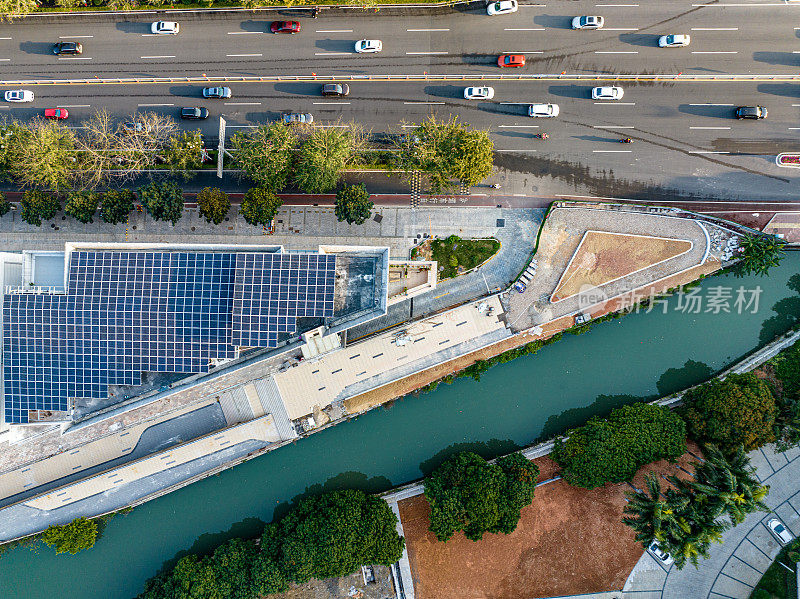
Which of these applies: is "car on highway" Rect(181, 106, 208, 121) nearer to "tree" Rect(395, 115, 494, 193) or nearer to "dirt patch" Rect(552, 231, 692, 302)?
"tree" Rect(395, 115, 494, 193)

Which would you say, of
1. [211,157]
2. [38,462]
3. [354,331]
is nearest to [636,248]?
[354,331]

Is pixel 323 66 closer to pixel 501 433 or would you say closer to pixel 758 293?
pixel 501 433

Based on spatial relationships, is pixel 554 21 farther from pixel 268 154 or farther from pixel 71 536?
pixel 71 536

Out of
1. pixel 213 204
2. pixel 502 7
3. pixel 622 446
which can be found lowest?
pixel 622 446

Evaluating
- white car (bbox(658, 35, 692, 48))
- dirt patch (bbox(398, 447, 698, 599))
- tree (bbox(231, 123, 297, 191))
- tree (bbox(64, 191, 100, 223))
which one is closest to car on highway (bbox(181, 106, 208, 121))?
tree (bbox(231, 123, 297, 191))

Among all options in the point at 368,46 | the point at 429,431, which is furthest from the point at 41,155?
the point at 429,431

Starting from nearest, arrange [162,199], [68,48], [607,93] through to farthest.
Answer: [162,199], [607,93], [68,48]
